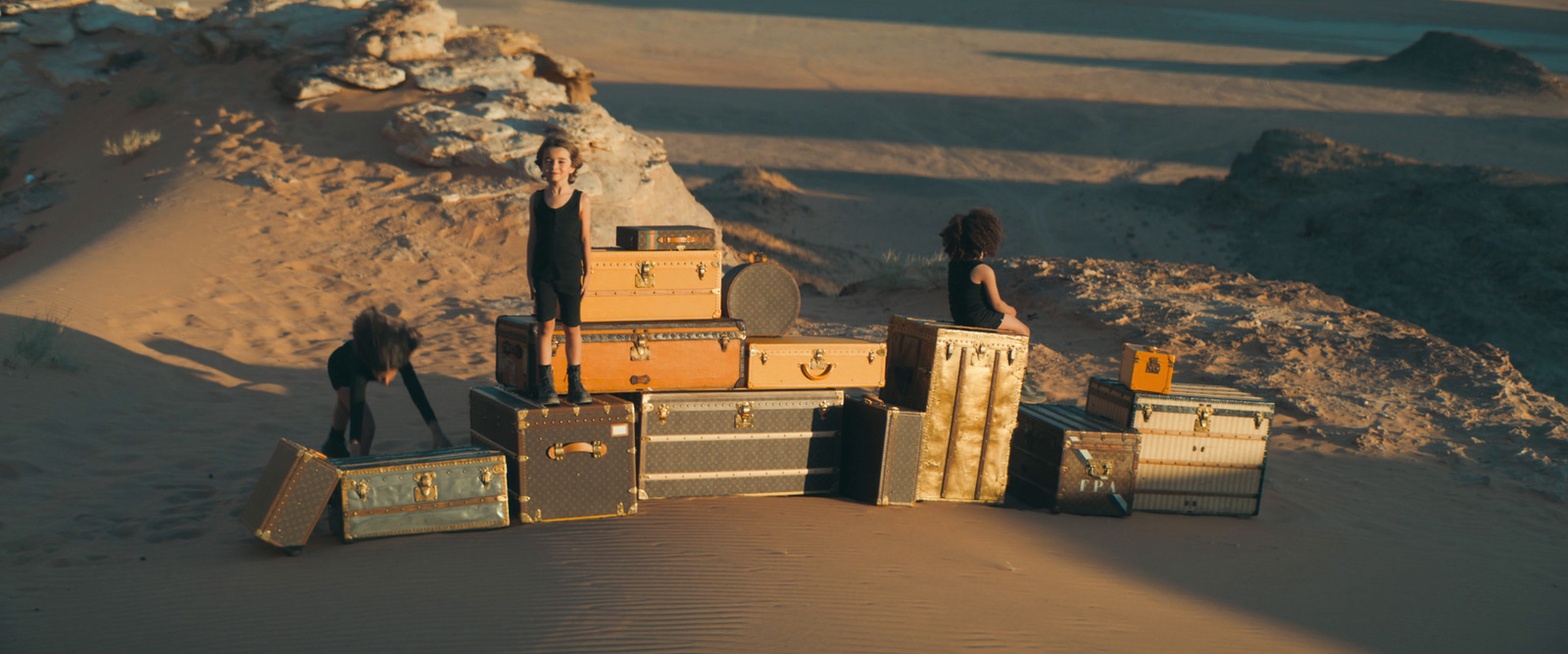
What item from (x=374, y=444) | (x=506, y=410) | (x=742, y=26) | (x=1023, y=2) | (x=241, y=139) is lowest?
(x=374, y=444)

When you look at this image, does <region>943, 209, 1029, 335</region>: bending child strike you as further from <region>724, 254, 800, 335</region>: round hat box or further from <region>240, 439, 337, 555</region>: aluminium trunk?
<region>240, 439, 337, 555</region>: aluminium trunk

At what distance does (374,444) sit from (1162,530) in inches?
229

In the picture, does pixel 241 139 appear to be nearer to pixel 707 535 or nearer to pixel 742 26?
pixel 707 535

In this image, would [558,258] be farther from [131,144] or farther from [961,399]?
[131,144]

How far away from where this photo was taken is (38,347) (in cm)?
863

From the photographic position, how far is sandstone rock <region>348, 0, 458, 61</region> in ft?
54.4

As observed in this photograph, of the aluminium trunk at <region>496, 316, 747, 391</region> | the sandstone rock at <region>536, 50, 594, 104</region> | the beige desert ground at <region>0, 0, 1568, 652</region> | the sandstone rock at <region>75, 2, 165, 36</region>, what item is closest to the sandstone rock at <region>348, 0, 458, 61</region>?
the beige desert ground at <region>0, 0, 1568, 652</region>

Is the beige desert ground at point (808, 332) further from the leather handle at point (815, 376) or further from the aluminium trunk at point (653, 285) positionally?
the aluminium trunk at point (653, 285)

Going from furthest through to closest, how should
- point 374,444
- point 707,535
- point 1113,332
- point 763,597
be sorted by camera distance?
point 1113,332, point 374,444, point 707,535, point 763,597

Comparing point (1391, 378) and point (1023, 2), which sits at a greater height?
point (1023, 2)

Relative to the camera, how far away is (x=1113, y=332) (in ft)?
42.9

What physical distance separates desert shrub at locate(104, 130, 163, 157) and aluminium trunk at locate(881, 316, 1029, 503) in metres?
13.5

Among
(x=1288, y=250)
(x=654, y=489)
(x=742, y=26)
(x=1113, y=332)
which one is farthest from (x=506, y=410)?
(x=742, y=26)

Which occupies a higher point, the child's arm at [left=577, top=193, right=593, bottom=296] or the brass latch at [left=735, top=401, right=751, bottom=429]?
the child's arm at [left=577, top=193, right=593, bottom=296]
